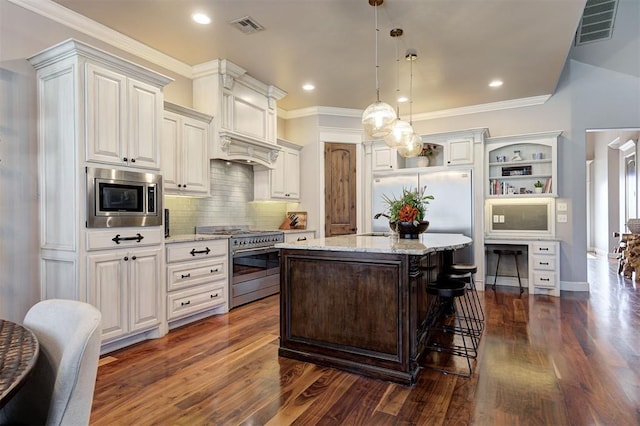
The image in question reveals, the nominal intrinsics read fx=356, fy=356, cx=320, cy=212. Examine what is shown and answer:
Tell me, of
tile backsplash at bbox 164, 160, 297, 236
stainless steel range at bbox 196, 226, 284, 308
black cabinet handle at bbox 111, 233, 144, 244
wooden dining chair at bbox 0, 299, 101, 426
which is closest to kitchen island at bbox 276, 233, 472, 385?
black cabinet handle at bbox 111, 233, 144, 244

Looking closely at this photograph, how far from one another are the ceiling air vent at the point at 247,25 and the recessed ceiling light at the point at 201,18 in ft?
0.71

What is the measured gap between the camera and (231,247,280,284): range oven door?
426 cm

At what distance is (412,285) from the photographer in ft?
8.14

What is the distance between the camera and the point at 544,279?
505cm

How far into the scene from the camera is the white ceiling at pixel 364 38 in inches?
122

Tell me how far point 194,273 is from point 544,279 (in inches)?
185

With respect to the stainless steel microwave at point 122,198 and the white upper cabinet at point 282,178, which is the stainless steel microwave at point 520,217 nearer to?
the white upper cabinet at point 282,178

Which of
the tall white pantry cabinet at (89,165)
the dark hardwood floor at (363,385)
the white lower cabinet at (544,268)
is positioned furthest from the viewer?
the white lower cabinet at (544,268)

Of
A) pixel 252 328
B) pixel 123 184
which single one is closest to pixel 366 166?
pixel 252 328

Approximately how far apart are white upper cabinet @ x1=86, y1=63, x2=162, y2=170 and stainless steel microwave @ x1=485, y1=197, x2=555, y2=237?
4.91 meters

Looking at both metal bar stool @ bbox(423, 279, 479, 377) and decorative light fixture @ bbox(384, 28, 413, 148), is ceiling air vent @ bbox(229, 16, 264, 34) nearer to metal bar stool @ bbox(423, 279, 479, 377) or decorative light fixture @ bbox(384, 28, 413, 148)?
decorative light fixture @ bbox(384, 28, 413, 148)

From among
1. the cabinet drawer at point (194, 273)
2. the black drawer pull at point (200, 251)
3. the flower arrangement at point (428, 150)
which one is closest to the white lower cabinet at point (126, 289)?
the cabinet drawer at point (194, 273)

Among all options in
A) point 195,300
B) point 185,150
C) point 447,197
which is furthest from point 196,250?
point 447,197

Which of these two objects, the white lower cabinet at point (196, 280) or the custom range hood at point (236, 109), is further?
the custom range hood at point (236, 109)
